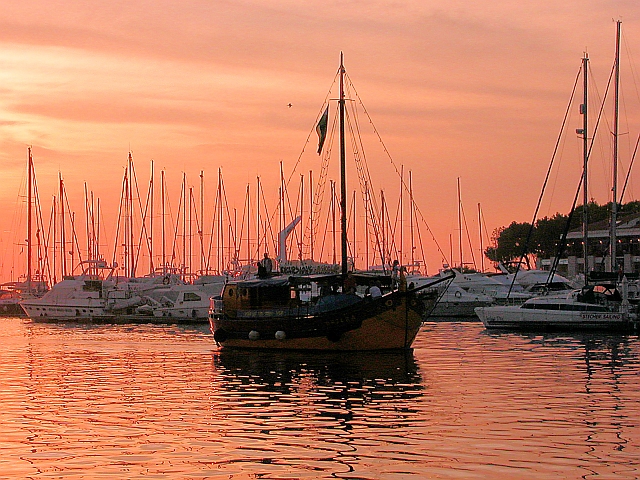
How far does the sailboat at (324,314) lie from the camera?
146 ft

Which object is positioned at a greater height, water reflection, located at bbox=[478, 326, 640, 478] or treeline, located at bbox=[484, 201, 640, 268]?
treeline, located at bbox=[484, 201, 640, 268]

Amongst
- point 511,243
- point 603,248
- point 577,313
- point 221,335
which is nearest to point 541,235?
point 511,243

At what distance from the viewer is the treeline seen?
498ft

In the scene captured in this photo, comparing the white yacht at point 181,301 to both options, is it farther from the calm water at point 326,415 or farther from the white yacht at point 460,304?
the calm water at point 326,415

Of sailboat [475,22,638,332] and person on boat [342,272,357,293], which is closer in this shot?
person on boat [342,272,357,293]

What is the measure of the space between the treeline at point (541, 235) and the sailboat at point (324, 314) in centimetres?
9989

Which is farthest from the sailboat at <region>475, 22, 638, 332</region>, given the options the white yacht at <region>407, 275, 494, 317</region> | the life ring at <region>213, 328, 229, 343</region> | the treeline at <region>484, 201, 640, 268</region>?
the treeline at <region>484, 201, 640, 268</region>

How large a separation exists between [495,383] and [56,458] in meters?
16.4

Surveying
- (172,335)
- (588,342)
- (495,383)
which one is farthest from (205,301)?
(495,383)

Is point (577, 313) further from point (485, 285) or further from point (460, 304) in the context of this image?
point (485, 285)

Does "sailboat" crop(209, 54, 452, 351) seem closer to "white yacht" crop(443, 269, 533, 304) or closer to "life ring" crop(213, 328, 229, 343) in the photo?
"life ring" crop(213, 328, 229, 343)

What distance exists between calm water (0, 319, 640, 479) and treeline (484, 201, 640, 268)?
348 feet

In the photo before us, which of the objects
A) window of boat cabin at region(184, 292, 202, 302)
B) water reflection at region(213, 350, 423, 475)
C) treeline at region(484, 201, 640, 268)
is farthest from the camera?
treeline at region(484, 201, 640, 268)

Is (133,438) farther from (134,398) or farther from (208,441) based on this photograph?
(134,398)
